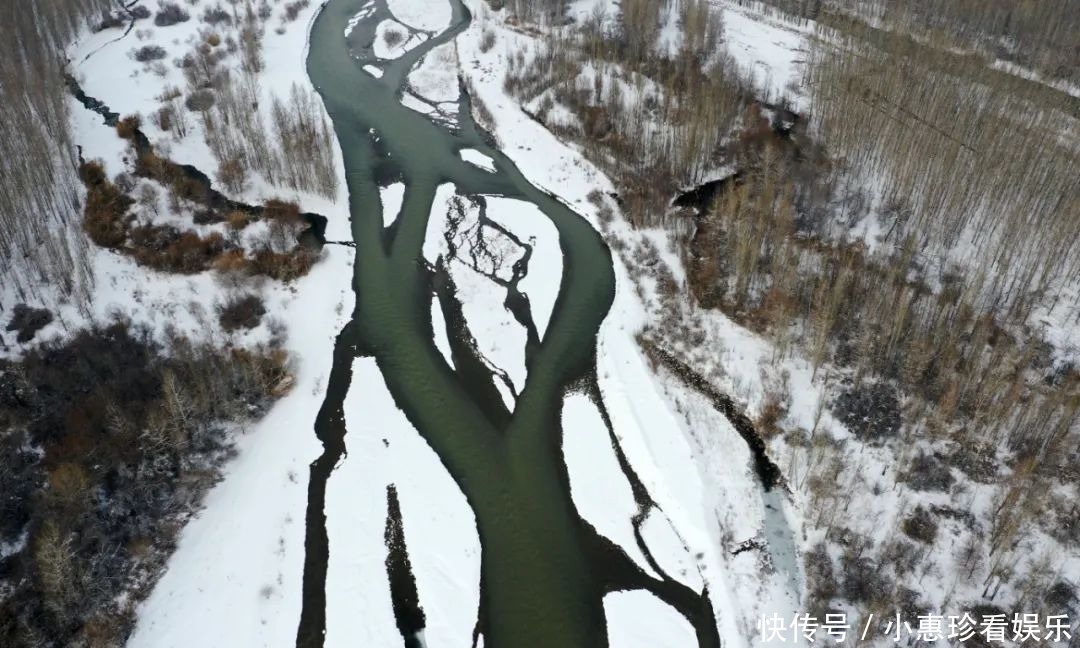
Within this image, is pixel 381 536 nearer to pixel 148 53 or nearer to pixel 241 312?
pixel 241 312

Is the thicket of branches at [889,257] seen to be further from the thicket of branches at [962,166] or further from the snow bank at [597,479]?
the snow bank at [597,479]

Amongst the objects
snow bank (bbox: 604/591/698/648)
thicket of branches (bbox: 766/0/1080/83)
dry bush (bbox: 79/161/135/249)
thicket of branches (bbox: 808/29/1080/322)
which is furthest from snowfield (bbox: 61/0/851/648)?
thicket of branches (bbox: 766/0/1080/83)

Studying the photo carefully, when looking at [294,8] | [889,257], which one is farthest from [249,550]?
[294,8]

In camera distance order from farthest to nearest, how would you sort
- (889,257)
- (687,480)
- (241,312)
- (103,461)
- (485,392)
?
(889,257) < (241,312) < (485,392) < (103,461) < (687,480)

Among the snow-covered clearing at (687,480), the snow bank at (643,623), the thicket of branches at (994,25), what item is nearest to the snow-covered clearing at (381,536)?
the snow bank at (643,623)

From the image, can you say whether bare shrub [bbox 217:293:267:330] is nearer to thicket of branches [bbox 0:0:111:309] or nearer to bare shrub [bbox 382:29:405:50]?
thicket of branches [bbox 0:0:111:309]

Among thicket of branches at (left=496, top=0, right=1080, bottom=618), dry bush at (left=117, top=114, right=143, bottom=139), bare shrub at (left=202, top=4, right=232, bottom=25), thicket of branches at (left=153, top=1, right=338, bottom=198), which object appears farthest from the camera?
bare shrub at (left=202, top=4, right=232, bottom=25)

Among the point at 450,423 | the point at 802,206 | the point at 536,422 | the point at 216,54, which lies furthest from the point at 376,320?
the point at 216,54
